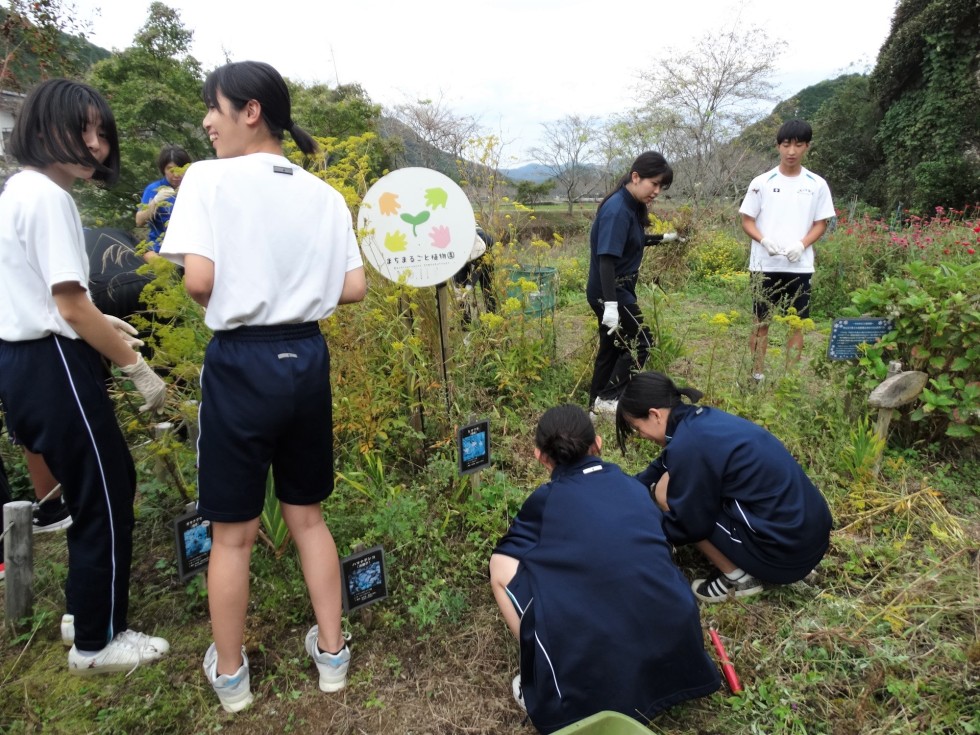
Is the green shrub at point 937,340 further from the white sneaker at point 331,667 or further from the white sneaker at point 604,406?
the white sneaker at point 331,667

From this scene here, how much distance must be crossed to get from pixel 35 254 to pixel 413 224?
4.77 feet

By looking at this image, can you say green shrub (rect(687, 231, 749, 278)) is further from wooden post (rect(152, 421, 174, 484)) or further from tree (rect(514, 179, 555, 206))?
tree (rect(514, 179, 555, 206))

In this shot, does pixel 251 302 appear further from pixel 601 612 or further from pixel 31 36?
pixel 31 36

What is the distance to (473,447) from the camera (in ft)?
7.91

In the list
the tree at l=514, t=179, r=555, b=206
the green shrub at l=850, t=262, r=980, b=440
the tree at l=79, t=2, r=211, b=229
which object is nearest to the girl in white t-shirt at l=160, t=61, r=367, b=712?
the green shrub at l=850, t=262, r=980, b=440

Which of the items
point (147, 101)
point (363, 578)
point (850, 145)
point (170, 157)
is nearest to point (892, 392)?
point (363, 578)

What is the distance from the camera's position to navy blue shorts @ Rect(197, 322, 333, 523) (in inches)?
60.3

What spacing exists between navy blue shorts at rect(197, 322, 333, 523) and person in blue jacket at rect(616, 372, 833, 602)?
128 cm

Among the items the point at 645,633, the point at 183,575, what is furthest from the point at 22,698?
the point at 645,633

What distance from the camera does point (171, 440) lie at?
2221mm

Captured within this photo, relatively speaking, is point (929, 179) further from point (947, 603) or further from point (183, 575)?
point (183, 575)

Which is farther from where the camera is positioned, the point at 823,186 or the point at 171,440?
the point at 823,186

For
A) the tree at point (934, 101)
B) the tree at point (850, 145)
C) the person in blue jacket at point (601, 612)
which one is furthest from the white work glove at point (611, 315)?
the tree at point (850, 145)

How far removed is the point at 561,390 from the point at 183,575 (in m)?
2.61
